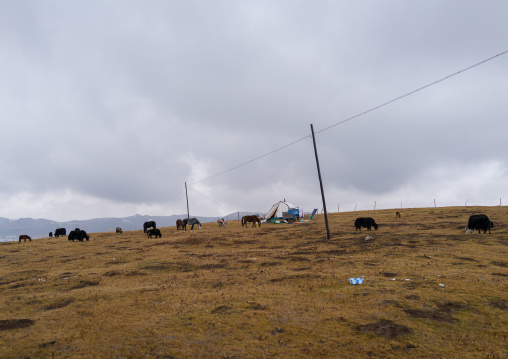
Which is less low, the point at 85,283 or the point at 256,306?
the point at 85,283

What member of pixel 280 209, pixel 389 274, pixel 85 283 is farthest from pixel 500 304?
pixel 280 209

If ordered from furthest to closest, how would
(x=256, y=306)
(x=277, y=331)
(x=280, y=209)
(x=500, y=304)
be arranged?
(x=280, y=209), (x=256, y=306), (x=500, y=304), (x=277, y=331)

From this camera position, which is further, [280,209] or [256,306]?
[280,209]

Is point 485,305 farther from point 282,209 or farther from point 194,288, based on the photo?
point 282,209

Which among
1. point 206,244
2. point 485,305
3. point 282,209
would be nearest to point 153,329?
point 485,305

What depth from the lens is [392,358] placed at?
6.07 metres

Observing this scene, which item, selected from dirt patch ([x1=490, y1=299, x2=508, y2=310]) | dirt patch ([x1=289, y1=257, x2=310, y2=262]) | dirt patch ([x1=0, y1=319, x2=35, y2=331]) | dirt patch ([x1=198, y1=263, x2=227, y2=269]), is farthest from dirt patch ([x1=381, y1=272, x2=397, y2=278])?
dirt patch ([x1=0, y1=319, x2=35, y2=331])

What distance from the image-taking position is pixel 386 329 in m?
7.34

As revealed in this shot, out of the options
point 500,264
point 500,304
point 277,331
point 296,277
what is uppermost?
point 296,277

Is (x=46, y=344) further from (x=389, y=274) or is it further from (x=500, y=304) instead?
(x=500, y=304)

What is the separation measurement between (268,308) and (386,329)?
3343 mm

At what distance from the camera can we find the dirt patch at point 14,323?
8.32 meters

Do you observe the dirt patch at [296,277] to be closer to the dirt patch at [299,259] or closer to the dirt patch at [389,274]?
the dirt patch at [389,274]

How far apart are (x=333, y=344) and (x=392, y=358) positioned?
1233 millimetres
